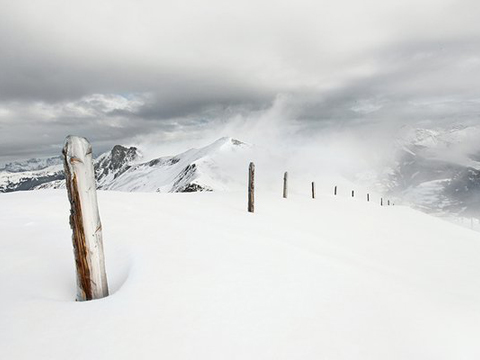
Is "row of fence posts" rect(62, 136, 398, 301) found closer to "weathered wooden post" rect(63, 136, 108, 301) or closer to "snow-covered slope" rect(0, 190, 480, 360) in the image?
"weathered wooden post" rect(63, 136, 108, 301)

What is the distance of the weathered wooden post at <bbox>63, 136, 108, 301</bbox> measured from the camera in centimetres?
316

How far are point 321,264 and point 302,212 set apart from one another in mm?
10795

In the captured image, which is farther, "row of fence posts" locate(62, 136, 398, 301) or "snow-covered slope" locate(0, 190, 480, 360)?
"row of fence posts" locate(62, 136, 398, 301)

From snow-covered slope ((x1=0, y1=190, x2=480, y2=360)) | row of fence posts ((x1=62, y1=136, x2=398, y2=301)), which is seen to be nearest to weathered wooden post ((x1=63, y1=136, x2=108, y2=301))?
row of fence posts ((x1=62, y1=136, x2=398, y2=301))

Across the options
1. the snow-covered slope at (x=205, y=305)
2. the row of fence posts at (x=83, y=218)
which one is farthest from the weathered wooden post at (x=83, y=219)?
the snow-covered slope at (x=205, y=305)

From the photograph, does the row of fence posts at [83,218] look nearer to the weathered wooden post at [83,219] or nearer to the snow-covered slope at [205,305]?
the weathered wooden post at [83,219]

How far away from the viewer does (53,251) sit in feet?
14.8

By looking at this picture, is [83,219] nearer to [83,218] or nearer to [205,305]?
[83,218]

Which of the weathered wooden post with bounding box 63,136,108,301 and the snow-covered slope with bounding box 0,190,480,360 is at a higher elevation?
the weathered wooden post with bounding box 63,136,108,301

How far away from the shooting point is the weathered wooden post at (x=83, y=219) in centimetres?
316

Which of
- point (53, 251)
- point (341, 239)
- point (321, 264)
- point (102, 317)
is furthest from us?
point (341, 239)

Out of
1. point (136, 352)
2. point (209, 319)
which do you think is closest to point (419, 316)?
point (209, 319)

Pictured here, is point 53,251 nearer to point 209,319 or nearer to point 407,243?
point 209,319

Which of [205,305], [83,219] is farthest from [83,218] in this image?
[205,305]
